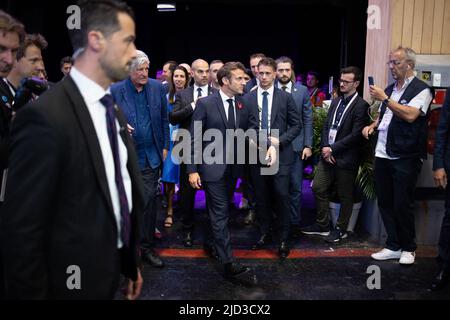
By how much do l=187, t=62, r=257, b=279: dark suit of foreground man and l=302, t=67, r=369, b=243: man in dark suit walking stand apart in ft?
4.68

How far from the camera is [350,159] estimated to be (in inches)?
223

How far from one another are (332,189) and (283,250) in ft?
4.35

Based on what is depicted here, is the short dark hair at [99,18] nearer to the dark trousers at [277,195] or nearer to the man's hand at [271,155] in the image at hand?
the man's hand at [271,155]

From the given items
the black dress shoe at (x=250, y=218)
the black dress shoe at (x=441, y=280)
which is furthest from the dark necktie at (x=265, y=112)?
the black dress shoe at (x=441, y=280)

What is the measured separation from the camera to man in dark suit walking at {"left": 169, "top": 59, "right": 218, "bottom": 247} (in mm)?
5637

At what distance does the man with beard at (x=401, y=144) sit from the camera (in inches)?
187

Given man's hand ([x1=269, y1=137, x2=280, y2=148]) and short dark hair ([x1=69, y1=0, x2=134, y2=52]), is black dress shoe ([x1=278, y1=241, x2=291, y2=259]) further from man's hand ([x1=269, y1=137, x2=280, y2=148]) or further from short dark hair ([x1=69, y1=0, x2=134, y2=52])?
short dark hair ([x1=69, y1=0, x2=134, y2=52])

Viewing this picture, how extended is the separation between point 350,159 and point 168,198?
2.50 m

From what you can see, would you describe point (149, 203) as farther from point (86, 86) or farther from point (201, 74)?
point (86, 86)

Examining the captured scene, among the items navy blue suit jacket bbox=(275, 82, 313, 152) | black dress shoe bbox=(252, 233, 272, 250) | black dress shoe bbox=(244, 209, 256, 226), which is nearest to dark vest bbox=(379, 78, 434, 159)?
navy blue suit jacket bbox=(275, 82, 313, 152)

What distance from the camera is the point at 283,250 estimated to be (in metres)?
5.18

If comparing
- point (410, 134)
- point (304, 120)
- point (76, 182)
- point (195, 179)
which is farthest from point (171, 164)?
point (76, 182)

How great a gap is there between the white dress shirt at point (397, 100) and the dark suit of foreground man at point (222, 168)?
1524 millimetres
